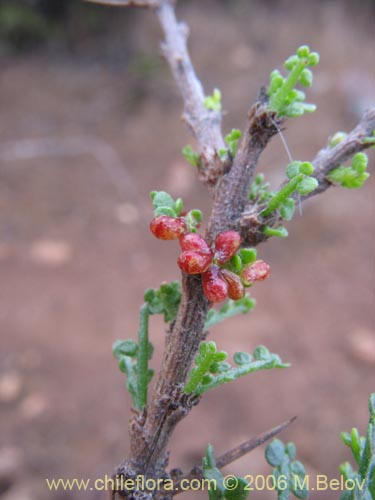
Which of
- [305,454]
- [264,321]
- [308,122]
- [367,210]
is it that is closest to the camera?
[305,454]

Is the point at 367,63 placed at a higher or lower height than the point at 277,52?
lower

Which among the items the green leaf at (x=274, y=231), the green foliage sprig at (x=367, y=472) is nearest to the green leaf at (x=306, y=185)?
the green leaf at (x=274, y=231)

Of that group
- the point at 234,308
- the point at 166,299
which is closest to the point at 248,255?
the point at 166,299

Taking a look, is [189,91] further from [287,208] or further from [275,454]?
[275,454]

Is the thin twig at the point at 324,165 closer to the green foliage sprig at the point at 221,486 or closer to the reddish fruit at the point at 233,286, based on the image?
the reddish fruit at the point at 233,286

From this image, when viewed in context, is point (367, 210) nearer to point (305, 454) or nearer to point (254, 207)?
point (305, 454)

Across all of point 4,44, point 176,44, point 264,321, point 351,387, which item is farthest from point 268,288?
point 4,44

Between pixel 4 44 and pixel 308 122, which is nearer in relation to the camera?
pixel 308 122

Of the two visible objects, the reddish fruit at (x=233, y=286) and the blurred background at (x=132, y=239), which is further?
the blurred background at (x=132, y=239)
